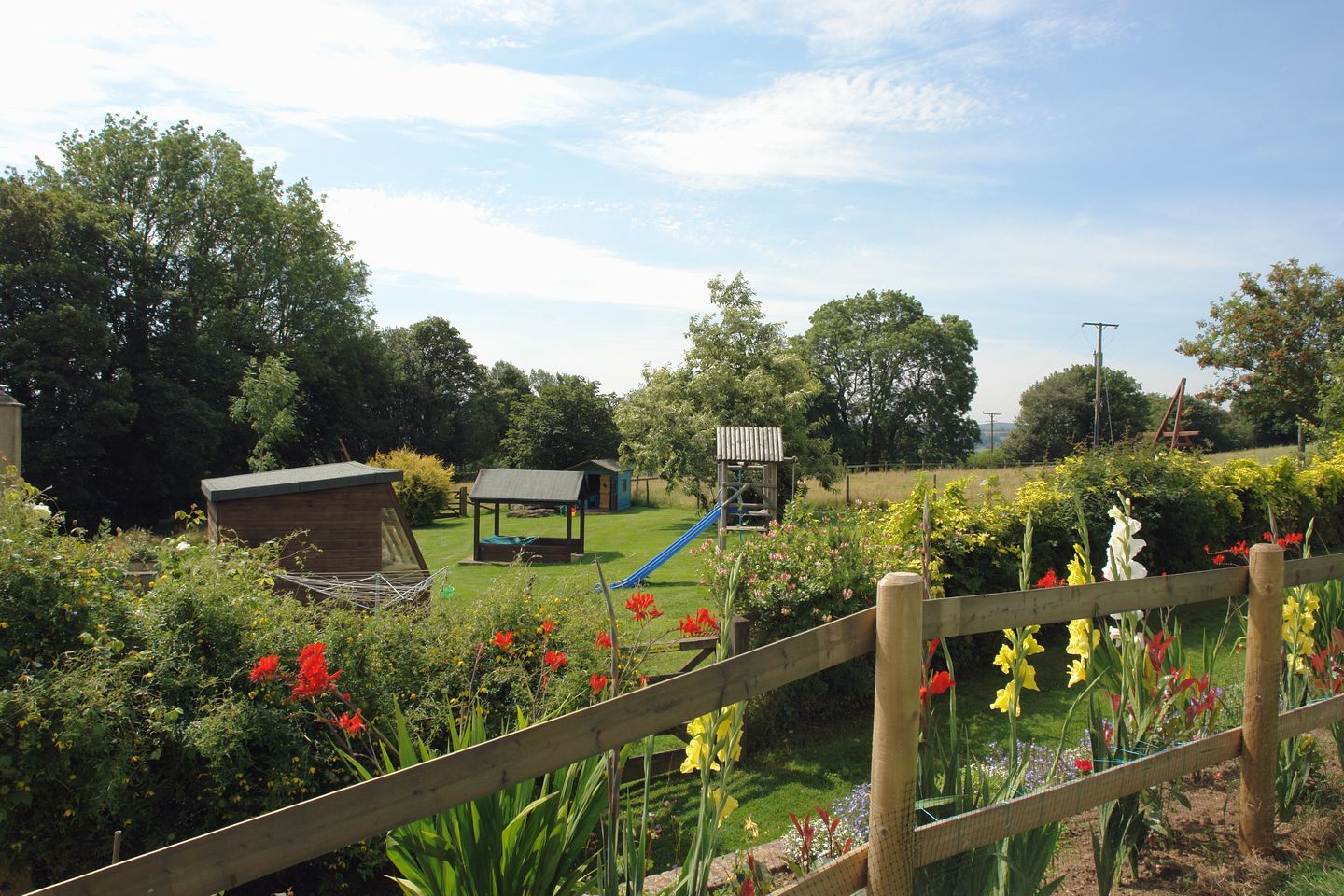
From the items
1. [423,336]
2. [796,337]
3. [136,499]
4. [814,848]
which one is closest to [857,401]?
[796,337]

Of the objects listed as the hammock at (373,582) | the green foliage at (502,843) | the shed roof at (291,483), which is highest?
the shed roof at (291,483)

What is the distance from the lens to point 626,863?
2025 millimetres

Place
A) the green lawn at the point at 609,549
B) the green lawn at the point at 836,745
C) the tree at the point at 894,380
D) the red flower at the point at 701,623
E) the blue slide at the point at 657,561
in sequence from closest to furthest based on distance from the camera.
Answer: the red flower at the point at 701,623, the green lawn at the point at 836,745, the green lawn at the point at 609,549, the blue slide at the point at 657,561, the tree at the point at 894,380

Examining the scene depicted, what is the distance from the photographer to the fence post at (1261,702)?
287 cm

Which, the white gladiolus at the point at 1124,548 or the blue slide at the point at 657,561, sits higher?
the white gladiolus at the point at 1124,548

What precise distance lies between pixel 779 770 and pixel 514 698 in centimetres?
211

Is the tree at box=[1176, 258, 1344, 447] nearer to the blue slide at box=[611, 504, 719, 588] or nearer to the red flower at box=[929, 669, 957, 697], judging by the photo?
the blue slide at box=[611, 504, 719, 588]

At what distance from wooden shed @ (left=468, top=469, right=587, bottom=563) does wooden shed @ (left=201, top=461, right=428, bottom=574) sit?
8.59 m

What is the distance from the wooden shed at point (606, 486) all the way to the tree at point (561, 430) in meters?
5.82

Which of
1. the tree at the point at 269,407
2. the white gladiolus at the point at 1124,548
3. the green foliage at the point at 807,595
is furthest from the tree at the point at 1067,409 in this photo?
the white gladiolus at the point at 1124,548

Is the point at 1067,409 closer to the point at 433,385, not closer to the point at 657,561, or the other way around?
the point at 433,385

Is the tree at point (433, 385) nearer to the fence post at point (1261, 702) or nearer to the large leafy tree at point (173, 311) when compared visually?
the large leafy tree at point (173, 311)

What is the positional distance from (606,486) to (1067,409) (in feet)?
119

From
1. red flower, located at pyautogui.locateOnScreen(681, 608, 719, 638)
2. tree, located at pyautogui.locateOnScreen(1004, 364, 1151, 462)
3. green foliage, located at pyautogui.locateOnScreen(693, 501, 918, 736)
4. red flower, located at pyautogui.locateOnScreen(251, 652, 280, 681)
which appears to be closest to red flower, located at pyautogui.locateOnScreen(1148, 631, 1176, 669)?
red flower, located at pyautogui.locateOnScreen(681, 608, 719, 638)
